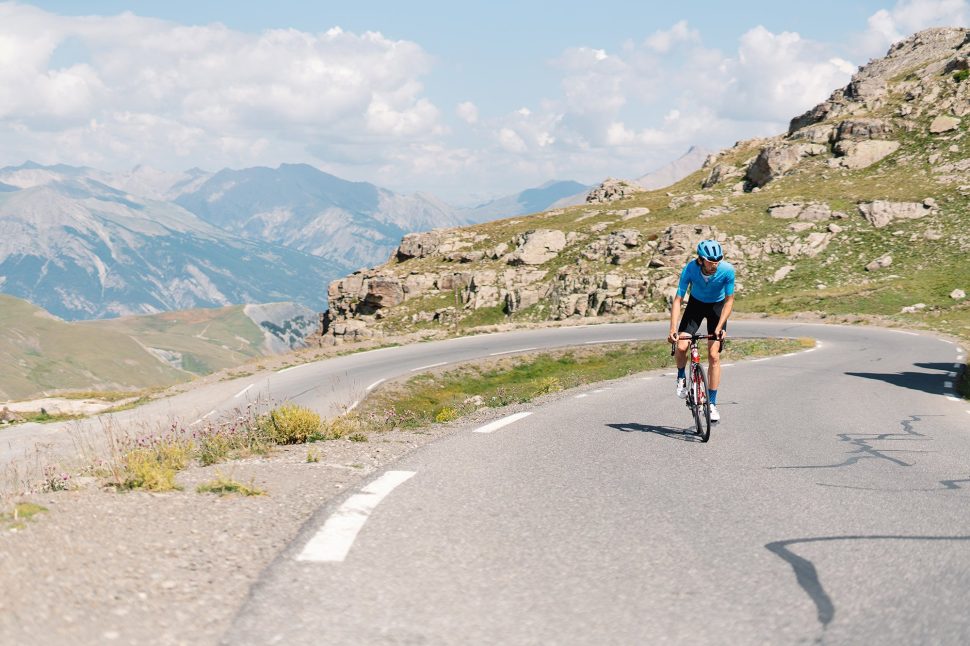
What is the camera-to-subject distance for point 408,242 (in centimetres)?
7500

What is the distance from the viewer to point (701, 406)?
9.71 m

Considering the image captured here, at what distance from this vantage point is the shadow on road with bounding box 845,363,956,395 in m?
17.4

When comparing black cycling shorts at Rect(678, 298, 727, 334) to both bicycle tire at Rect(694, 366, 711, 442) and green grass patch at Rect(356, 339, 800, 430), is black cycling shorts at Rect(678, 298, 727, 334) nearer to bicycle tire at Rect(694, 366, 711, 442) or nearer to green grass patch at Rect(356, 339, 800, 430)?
bicycle tire at Rect(694, 366, 711, 442)

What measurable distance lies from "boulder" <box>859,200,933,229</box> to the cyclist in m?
50.3

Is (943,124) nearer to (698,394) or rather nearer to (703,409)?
(698,394)

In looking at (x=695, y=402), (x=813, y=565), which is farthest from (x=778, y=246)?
(x=813, y=565)

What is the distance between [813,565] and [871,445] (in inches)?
235

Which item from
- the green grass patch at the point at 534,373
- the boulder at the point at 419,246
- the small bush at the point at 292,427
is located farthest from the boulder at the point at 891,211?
the small bush at the point at 292,427

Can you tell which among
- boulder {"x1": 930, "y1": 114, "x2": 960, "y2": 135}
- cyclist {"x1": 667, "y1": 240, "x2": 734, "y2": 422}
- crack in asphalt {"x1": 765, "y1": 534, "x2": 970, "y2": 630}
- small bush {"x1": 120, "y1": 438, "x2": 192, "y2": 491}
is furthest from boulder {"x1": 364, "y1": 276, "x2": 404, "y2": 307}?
crack in asphalt {"x1": 765, "y1": 534, "x2": 970, "y2": 630}

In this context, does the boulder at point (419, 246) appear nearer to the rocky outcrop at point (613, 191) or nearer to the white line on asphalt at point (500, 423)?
the rocky outcrop at point (613, 191)

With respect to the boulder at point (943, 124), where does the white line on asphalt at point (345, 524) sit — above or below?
below

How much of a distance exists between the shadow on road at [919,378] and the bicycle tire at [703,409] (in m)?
9.33

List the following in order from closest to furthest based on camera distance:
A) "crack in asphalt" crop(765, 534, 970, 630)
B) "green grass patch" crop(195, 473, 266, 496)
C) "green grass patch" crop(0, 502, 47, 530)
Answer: "crack in asphalt" crop(765, 534, 970, 630) < "green grass patch" crop(0, 502, 47, 530) < "green grass patch" crop(195, 473, 266, 496)

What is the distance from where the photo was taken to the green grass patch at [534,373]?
22322mm
